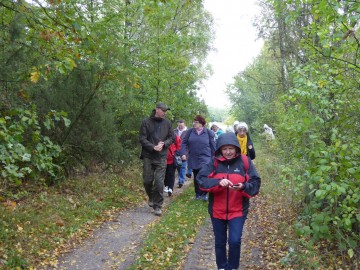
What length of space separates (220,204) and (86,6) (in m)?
8.00

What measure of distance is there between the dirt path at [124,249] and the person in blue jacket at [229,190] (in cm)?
112

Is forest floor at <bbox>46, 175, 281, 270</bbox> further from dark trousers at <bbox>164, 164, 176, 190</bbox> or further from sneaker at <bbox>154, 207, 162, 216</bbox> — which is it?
dark trousers at <bbox>164, 164, 176, 190</bbox>

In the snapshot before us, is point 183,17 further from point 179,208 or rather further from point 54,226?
point 54,226

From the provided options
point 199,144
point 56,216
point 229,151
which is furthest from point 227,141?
point 199,144

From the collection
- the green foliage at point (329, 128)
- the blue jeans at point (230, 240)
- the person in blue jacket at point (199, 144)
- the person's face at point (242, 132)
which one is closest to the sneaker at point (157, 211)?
the person in blue jacket at point (199, 144)

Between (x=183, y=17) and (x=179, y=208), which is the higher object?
(x=183, y=17)

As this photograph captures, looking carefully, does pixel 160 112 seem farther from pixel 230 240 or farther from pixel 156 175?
pixel 230 240

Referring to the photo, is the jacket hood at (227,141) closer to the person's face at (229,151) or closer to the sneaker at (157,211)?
the person's face at (229,151)

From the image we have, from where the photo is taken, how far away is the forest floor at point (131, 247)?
5.57 meters

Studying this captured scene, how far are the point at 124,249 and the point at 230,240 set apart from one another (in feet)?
7.52

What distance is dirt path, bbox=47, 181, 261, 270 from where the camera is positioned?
555cm

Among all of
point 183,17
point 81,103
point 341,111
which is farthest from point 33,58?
point 183,17

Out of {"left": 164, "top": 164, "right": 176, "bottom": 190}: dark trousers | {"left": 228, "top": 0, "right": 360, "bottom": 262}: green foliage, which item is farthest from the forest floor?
{"left": 164, "top": 164, "right": 176, "bottom": 190}: dark trousers

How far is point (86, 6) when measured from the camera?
10.4 m
